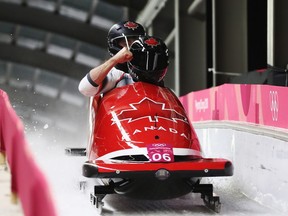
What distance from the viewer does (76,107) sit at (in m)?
20.8

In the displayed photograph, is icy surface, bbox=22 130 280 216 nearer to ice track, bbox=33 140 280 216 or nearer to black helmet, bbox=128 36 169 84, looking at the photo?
ice track, bbox=33 140 280 216

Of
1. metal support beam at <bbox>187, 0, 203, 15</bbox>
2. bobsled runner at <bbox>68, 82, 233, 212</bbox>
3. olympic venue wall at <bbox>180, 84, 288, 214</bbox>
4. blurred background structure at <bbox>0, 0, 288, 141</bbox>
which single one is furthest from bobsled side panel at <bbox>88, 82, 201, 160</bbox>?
metal support beam at <bbox>187, 0, 203, 15</bbox>

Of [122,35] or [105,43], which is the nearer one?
[122,35]

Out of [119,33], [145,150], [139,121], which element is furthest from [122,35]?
[145,150]

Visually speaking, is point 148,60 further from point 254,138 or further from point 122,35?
point 254,138

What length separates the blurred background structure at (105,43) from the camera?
34.1ft

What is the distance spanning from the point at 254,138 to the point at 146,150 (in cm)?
127

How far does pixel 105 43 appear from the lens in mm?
18625

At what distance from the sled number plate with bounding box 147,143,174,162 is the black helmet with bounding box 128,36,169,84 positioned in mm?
779

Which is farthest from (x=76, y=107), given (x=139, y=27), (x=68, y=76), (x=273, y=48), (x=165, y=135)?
(x=165, y=135)

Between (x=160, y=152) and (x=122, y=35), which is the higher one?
(x=122, y=35)

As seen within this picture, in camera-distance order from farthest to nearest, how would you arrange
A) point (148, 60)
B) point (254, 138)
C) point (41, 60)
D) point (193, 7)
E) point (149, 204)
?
point (41, 60) → point (193, 7) → point (254, 138) → point (148, 60) → point (149, 204)

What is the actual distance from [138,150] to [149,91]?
2.24 ft

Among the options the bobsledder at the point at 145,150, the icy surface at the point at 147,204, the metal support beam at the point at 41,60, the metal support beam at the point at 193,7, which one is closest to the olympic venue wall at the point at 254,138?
the icy surface at the point at 147,204
